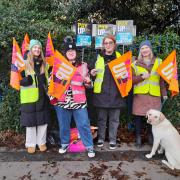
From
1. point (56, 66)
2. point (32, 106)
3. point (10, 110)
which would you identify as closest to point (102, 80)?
point (56, 66)

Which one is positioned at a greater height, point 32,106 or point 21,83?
point 21,83

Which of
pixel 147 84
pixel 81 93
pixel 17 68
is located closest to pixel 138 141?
pixel 147 84

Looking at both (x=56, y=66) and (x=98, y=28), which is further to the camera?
(x=98, y=28)

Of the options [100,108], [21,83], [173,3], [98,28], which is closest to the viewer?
[21,83]

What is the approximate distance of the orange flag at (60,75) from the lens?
5.58 m

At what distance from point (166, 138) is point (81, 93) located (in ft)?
4.84

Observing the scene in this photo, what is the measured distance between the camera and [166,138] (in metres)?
5.39

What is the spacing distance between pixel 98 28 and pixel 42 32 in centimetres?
101

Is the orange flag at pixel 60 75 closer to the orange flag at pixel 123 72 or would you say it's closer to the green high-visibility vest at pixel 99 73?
the green high-visibility vest at pixel 99 73

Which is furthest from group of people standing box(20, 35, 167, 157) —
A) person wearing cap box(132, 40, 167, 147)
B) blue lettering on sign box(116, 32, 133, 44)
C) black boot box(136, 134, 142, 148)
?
blue lettering on sign box(116, 32, 133, 44)

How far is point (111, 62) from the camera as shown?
5.75 metres

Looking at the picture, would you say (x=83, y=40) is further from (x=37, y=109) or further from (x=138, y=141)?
(x=138, y=141)

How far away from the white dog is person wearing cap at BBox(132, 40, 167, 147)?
43cm

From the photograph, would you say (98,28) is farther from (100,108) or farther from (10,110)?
(10,110)
